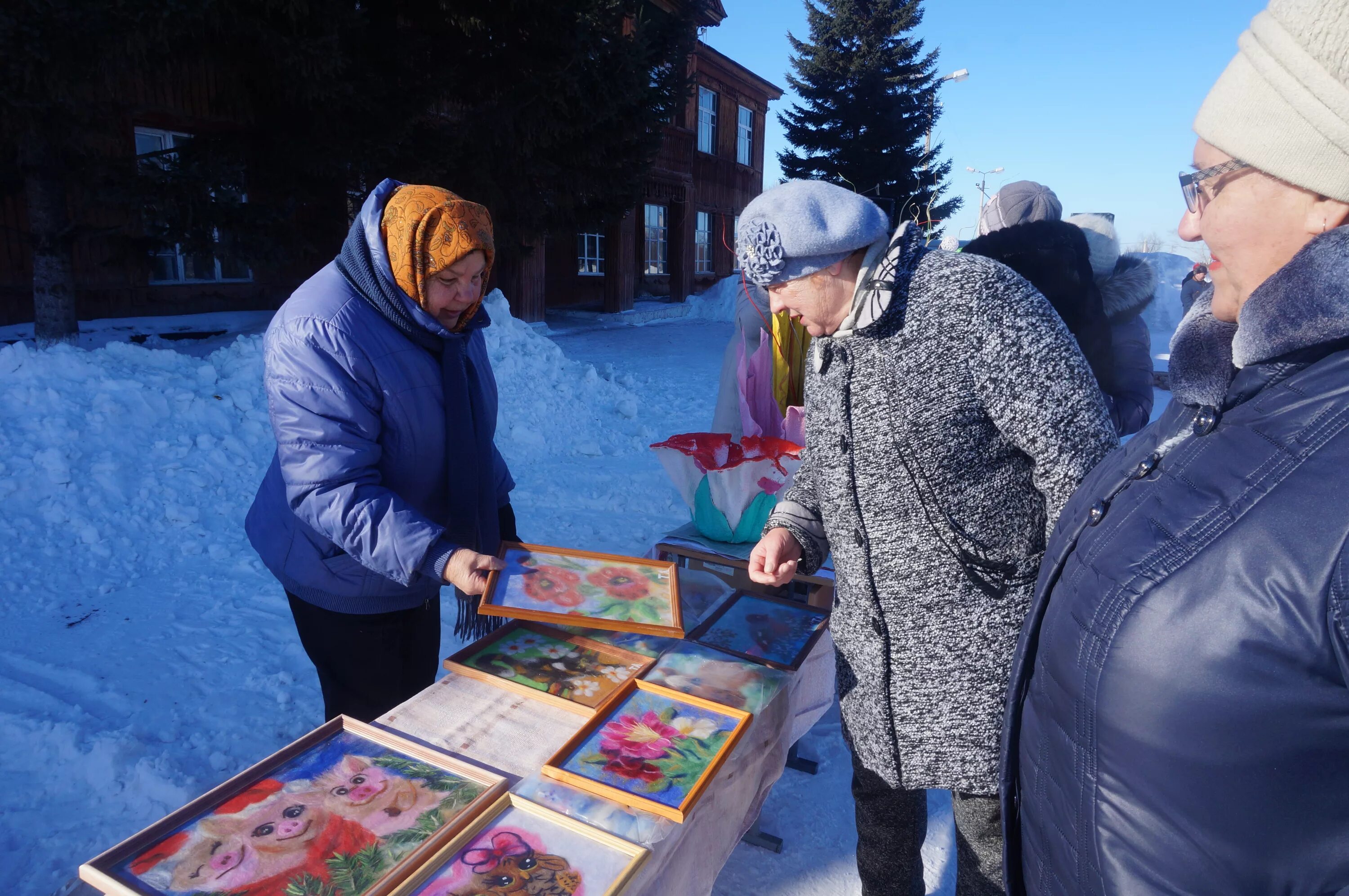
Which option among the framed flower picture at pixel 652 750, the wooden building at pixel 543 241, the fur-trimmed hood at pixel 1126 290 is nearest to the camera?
the framed flower picture at pixel 652 750

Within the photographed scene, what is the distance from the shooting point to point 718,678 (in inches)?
72.8

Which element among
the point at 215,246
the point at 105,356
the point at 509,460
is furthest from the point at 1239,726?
the point at 215,246

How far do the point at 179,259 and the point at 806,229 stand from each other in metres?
9.89

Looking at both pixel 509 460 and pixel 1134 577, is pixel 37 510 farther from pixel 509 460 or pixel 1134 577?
pixel 1134 577

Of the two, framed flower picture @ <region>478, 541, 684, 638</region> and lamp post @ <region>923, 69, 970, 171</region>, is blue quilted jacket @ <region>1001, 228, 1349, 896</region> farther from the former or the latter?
lamp post @ <region>923, 69, 970, 171</region>

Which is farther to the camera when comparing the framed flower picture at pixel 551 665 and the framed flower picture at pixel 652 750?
the framed flower picture at pixel 551 665

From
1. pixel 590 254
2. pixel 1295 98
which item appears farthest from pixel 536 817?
pixel 590 254

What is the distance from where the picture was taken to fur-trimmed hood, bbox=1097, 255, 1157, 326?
9.64 feet

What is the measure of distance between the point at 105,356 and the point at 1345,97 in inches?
271

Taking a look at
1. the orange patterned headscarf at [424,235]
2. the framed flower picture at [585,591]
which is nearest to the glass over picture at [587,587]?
the framed flower picture at [585,591]

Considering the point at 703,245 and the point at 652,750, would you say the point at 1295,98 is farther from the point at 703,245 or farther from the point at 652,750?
the point at 703,245

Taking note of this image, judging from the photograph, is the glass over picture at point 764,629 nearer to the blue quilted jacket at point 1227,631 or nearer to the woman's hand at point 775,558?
the woman's hand at point 775,558

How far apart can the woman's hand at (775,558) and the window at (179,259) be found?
668 cm

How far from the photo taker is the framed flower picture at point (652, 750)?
4.56 ft
